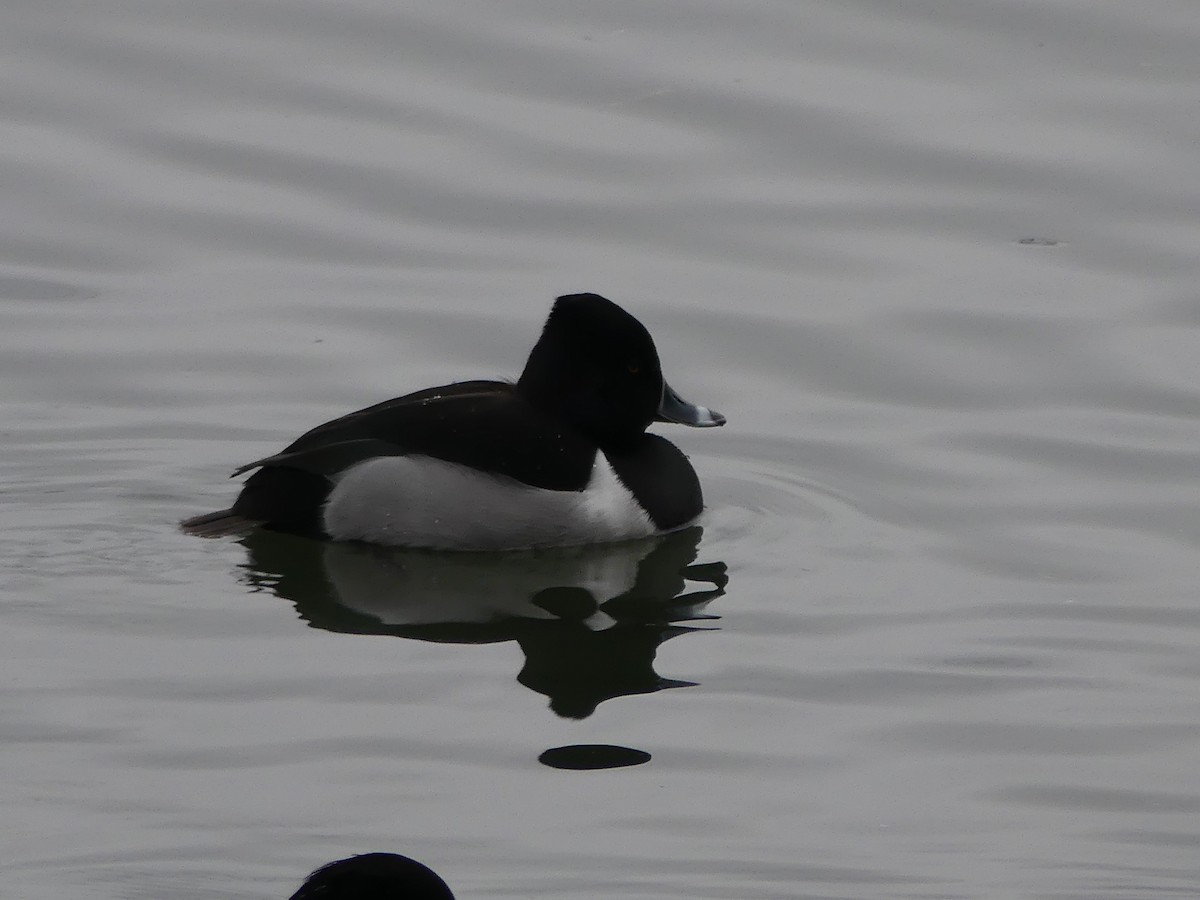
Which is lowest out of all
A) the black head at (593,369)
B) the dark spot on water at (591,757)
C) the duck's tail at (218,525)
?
the dark spot on water at (591,757)

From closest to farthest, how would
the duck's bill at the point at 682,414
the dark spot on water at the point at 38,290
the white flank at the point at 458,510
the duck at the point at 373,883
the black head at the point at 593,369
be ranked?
the duck at the point at 373,883 < the white flank at the point at 458,510 < the black head at the point at 593,369 < the duck's bill at the point at 682,414 < the dark spot on water at the point at 38,290

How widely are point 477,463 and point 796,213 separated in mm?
3538

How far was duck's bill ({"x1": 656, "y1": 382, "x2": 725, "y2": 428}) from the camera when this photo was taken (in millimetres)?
9430

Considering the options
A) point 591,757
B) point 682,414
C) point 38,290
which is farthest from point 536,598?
point 38,290

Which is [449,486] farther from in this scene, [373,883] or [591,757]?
[373,883]

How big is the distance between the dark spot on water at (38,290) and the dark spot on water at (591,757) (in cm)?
503

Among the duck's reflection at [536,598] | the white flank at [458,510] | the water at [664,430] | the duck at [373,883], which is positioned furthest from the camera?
the white flank at [458,510]

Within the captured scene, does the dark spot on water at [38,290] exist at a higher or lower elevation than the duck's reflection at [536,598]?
higher

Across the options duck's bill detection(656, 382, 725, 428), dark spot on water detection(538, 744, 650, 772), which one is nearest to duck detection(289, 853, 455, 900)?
dark spot on water detection(538, 744, 650, 772)

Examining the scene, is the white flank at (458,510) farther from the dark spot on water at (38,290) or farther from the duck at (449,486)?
the dark spot on water at (38,290)

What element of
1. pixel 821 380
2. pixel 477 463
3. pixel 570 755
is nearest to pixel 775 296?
pixel 821 380

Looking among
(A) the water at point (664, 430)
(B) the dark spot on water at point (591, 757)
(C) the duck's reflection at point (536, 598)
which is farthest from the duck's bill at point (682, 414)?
(B) the dark spot on water at point (591, 757)

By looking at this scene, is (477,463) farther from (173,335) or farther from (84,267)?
(84,267)

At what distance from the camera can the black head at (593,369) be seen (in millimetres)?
9219
